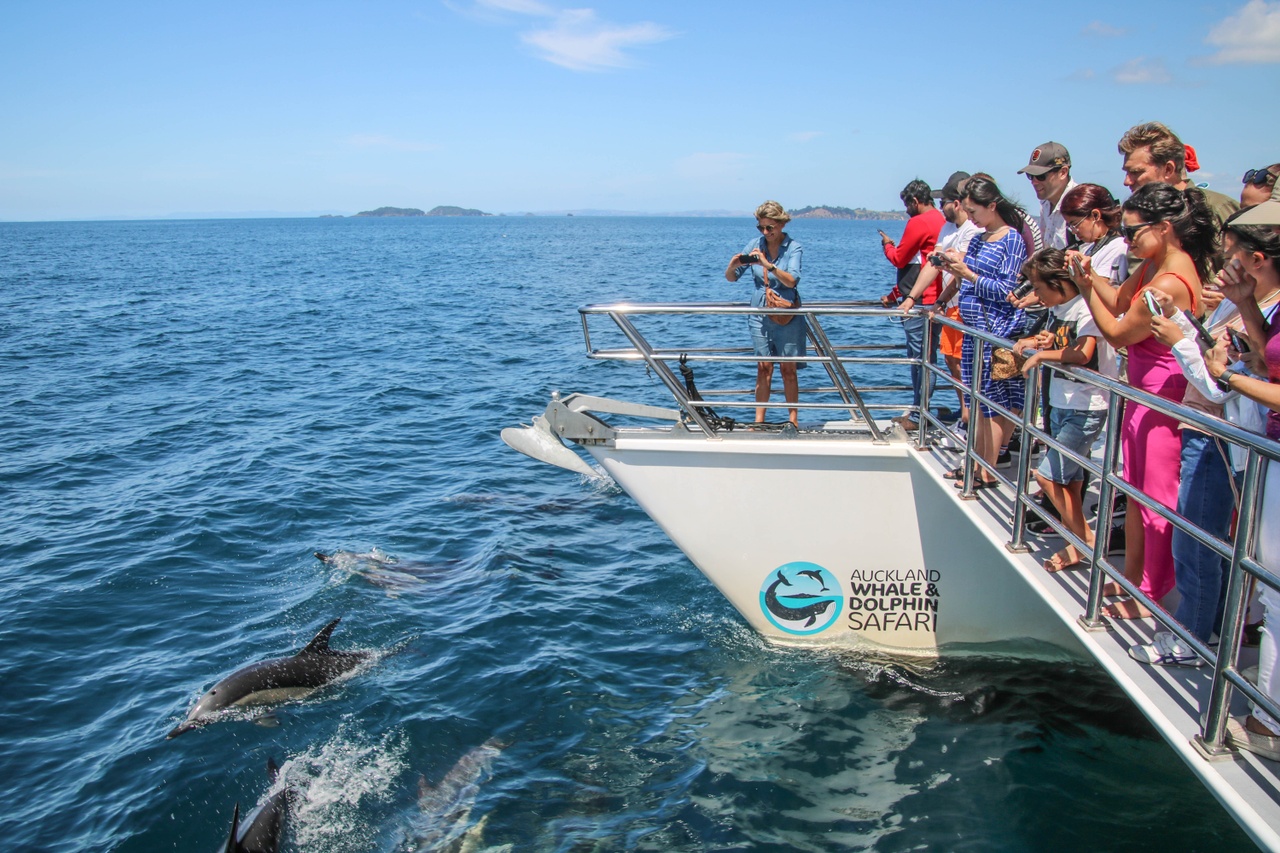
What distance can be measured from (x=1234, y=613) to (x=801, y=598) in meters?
4.28

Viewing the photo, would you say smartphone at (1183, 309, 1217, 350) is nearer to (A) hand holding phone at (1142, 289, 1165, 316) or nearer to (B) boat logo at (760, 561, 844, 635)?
(A) hand holding phone at (1142, 289, 1165, 316)

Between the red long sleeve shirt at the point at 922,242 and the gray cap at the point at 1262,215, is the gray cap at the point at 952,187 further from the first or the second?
the gray cap at the point at 1262,215

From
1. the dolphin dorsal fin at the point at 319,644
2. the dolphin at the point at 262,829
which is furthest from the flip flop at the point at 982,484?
the dolphin dorsal fin at the point at 319,644

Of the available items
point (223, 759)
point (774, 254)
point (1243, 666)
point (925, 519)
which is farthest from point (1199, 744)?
point (223, 759)

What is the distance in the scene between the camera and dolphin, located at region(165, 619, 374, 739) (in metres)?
7.68

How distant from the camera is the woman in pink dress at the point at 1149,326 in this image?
4.47 meters

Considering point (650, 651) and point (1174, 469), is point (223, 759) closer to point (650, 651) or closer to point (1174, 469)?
point (650, 651)

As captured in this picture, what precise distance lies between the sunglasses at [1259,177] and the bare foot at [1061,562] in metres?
2.76

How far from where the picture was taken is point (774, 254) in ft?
26.3

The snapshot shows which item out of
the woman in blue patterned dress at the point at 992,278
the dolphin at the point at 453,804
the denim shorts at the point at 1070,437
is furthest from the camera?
the woman in blue patterned dress at the point at 992,278

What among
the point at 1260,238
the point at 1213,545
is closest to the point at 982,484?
the point at 1213,545

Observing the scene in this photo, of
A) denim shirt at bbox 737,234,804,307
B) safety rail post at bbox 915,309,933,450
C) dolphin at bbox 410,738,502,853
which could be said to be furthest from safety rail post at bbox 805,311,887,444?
dolphin at bbox 410,738,502,853

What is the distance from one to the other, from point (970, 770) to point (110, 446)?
1570cm

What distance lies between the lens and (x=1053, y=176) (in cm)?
701
